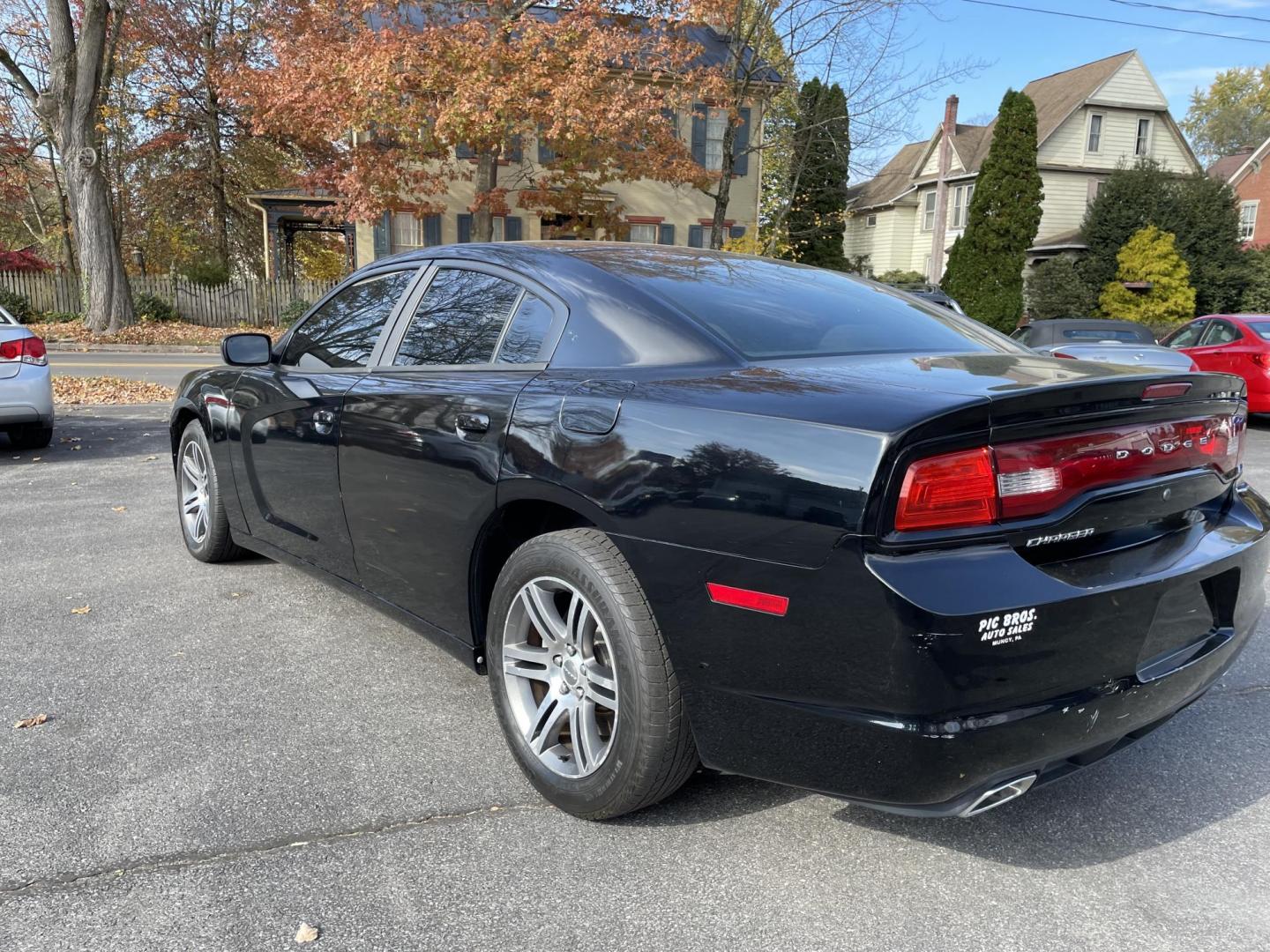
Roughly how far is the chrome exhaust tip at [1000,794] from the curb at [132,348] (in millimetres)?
20427

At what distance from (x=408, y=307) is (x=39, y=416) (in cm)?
585

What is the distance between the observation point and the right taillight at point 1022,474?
1.99 metres

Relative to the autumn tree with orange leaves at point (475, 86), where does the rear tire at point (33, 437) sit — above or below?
below

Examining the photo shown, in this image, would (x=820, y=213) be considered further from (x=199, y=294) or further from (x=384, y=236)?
(x=199, y=294)

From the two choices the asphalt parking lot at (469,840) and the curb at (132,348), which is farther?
the curb at (132,348)

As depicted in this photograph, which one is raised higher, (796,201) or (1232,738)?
(796,201)

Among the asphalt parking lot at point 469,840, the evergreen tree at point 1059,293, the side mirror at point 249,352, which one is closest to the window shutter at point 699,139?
the evergreen tree at point 1059,293

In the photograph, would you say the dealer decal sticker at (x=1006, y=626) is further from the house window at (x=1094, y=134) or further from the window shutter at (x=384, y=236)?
the house window at (x=1094, y=134)

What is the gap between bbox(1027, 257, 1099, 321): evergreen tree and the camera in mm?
29312

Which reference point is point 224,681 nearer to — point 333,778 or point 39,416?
point 333,778

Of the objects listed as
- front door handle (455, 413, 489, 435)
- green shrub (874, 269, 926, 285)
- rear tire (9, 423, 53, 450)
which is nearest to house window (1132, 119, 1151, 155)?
green shrub (874, 269, 926, 285)

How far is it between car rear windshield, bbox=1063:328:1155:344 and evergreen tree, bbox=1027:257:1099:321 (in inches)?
729

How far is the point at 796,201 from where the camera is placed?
131 feet

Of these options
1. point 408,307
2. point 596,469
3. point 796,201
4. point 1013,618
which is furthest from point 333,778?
point 796,201
